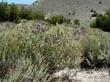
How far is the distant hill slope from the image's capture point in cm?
5166

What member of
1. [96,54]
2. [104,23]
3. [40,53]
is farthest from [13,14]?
[40,53]

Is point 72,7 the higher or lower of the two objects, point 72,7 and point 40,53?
the lower

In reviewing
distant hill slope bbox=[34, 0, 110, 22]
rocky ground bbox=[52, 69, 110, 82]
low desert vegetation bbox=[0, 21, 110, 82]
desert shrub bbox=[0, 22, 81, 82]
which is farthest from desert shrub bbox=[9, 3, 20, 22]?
distant hill slope bbox=[34, 0, 110, 22]

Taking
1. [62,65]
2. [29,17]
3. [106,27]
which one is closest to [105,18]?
[106,27]

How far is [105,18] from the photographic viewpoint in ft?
96.0

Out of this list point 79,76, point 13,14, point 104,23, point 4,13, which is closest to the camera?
point 79,76

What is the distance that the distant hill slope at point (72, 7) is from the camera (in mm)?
51656

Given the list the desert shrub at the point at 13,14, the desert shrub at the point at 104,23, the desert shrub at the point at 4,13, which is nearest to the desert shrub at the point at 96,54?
the desert shrub at the point at 4,13

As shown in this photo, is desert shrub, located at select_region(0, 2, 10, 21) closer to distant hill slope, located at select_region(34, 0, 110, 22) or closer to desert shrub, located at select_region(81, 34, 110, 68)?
desert shrub, located at select_region(81, 34, 110, 68)

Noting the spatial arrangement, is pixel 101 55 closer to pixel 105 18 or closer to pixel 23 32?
pixel 23 32

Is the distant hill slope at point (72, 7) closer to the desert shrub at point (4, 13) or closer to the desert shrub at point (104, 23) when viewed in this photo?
the desert shrub at point (104, 23)

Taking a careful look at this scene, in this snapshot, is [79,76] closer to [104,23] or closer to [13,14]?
[13,14]

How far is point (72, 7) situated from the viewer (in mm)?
55688

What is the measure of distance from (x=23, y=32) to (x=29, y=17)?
20.9 meters
